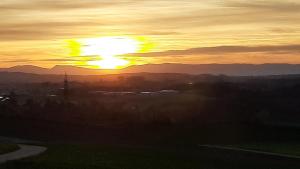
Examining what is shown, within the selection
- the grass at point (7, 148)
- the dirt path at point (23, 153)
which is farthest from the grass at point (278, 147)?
the grass at point (7, 148)

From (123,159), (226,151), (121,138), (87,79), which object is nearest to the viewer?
(123,159)

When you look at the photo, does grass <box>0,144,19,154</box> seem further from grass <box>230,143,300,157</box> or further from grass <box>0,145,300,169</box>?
grass <box>230,143,300,157</box>

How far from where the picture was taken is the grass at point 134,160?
79.9 feet

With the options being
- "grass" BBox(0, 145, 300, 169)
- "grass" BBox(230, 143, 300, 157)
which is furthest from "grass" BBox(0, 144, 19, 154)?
"grass" BBox(230, 143, 300, 157)

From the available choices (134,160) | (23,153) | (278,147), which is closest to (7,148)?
(23,153)

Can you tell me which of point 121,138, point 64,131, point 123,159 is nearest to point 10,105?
point 64,131

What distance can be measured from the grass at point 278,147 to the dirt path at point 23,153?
12.4 meters

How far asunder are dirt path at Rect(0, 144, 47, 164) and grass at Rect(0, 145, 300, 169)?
0.50m

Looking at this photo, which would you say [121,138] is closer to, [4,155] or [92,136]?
[92,136]

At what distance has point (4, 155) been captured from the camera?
94.2 feet

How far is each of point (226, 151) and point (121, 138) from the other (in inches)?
380

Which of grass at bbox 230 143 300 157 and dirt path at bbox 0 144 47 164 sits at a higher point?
dirt path at bbox 0 144 47 164

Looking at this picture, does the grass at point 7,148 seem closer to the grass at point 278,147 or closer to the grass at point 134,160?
the grass at point 134,160

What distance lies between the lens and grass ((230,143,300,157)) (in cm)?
3634
